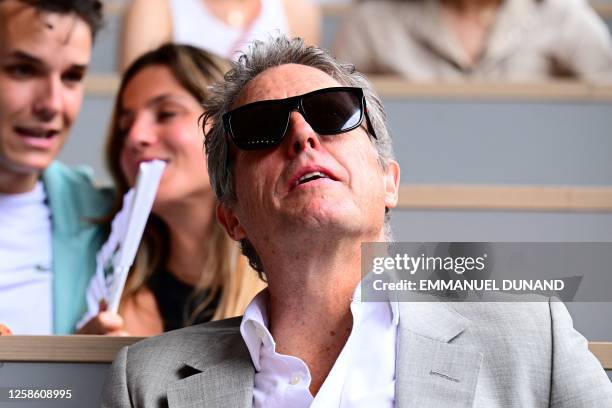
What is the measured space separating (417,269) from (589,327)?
28cm

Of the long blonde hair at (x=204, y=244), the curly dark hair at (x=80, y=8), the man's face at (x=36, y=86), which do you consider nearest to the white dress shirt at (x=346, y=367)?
the long blonde hair at (x=204, y=244)

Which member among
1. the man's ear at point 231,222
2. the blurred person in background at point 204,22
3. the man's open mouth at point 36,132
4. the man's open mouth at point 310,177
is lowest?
the man's open mouth at point 36,132

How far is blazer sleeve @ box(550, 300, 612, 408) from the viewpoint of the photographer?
1.29m

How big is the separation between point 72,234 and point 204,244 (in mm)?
275

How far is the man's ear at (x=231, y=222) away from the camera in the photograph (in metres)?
1.60

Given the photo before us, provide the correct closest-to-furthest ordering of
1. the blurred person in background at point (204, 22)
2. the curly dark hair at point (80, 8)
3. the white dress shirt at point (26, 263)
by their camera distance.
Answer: the white dress shirt at point (26, 263), the curly dark hair at point (80, 8), the blurred person in background at point (204, 22)

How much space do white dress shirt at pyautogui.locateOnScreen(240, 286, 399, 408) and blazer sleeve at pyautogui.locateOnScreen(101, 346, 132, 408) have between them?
6.4 inches

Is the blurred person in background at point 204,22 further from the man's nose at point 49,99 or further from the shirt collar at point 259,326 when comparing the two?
the shirt collar at point 259,326

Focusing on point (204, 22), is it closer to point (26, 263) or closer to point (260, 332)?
point (26, 263)

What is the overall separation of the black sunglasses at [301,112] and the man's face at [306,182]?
0.04 feet

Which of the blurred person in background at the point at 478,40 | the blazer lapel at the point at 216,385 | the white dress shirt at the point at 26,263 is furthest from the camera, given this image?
the blurred person in background at the point at 478,40

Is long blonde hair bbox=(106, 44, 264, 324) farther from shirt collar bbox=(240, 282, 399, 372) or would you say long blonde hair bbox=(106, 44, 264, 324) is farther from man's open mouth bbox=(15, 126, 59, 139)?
shirt collar bbox=(240, 282, 399, 372)

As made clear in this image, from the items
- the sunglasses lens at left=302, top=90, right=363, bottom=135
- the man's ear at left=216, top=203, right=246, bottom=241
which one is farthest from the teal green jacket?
the sunglasses lens at left=302, top=90, right=363, bottom=135

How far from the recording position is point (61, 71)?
Result: 235cm
